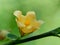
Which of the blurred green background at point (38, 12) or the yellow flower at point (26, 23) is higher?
the blurred green background at point (38, 12)

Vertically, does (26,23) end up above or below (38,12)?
below

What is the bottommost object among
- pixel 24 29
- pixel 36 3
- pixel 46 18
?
pixel 24 29

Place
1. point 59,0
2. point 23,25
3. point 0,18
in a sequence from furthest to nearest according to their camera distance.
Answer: point 59,0, point 0,18, point 23,25

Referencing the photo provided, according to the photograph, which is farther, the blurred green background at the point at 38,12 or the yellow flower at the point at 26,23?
the blurred green background at the point at 38,12

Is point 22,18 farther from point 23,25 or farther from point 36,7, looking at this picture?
point 36,7

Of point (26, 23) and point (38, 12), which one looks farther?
point (38, 12)

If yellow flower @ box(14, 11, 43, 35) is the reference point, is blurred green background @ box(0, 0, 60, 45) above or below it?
above

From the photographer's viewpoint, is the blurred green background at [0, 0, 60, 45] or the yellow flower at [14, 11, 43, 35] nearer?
the yellow flower at [14, 11, 43, 35]

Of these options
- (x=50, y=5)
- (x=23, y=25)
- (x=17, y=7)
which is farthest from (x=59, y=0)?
(x=23, y=25)
